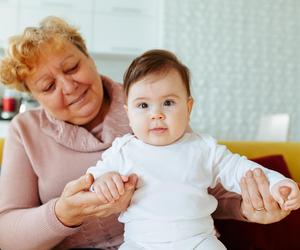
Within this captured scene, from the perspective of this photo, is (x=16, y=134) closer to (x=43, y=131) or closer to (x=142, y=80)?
(x=43, y=131)

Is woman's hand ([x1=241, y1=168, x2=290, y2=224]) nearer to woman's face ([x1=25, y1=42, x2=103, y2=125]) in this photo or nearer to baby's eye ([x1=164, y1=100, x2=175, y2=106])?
baby's eye ([x1=164, y1=100, x2=175, y2=106])

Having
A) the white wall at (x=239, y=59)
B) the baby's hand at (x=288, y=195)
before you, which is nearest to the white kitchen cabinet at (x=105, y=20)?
the white wall at (x=239, y=59)

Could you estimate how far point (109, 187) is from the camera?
3.10 feet

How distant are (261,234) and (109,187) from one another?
807 millimetres

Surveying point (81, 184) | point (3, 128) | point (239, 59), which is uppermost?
point (81, 184)

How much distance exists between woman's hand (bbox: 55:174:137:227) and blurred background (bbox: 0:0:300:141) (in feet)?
9.21

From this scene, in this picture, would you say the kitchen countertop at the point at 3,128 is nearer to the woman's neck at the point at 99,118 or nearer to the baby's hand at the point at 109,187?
the woman's neck at the point at 99,118

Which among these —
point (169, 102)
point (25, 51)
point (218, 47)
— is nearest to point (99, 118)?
point (25, 51)

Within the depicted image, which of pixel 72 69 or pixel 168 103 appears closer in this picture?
pixel 168 103

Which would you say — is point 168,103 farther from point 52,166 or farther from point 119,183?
point 52,166

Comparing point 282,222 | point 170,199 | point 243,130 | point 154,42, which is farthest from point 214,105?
point 170,199

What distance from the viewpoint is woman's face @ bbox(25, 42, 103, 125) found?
4.44 feet

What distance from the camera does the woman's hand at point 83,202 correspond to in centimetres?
100

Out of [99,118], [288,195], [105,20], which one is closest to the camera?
[288,195]
